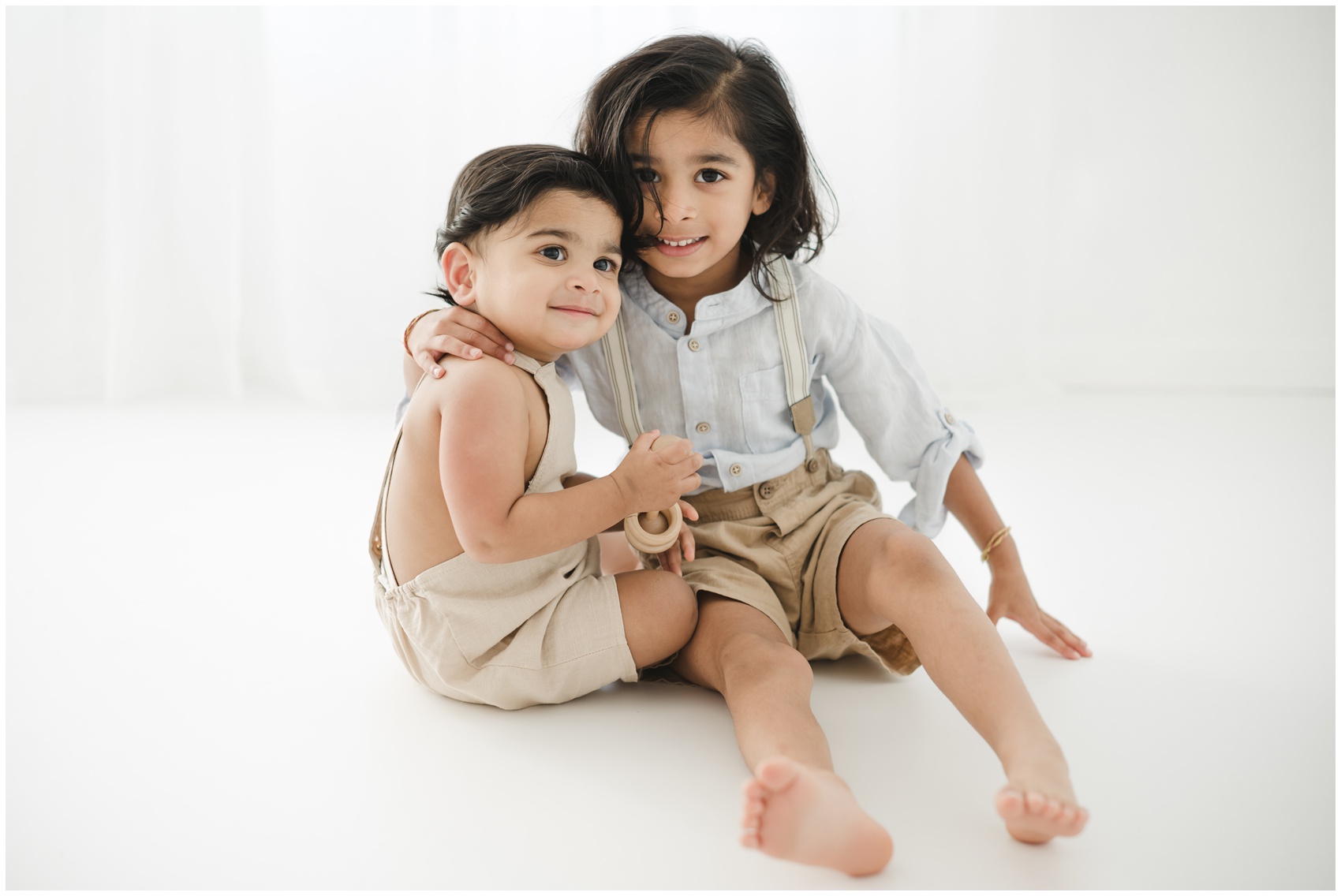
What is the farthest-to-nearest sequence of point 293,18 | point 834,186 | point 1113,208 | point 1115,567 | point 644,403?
1. point 1113,208
2. point 834,186
3. point 293,18
4. point 1115,567
5. point 644,403

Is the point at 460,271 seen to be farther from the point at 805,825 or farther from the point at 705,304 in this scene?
the point at 805,825

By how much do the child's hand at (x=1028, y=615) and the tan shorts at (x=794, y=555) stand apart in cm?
15

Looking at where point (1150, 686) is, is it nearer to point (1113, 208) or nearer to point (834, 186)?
point (834, 186)

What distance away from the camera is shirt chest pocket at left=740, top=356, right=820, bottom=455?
1.08 meters

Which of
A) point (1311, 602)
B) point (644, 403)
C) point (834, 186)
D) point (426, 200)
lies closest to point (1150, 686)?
point (1311, 602)

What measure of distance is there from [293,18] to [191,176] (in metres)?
0.44

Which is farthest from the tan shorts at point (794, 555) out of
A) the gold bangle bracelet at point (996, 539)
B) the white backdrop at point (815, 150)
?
the white backdrop at point (815, 150)

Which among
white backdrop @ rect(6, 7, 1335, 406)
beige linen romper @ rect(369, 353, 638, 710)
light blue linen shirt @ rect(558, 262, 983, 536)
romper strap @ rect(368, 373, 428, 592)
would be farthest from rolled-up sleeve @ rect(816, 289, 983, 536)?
white backdrop @ rect(6, 7, 1335, 406)

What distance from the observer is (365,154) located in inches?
94.7

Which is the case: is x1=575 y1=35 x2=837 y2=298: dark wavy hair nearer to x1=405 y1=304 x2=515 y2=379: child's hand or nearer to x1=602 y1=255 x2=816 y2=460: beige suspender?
x1=602 y1=255 x2=816 y2=460: beige suspender

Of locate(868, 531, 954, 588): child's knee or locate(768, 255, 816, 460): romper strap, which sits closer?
locate(868, 531, 954, 588): child's knee

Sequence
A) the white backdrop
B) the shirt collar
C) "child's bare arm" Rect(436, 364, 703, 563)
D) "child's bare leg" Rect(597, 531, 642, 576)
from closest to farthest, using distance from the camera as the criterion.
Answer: "child's bare arm" Rect(436, 364, 703, 563), the shirt collar, "child's bare leg" Rect(597, 531, 642, 576), the white backdrop

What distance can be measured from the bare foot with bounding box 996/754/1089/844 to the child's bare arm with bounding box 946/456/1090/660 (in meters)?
0.37

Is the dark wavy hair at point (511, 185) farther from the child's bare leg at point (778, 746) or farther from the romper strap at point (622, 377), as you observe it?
the child's bare leg at point (778, 746)
